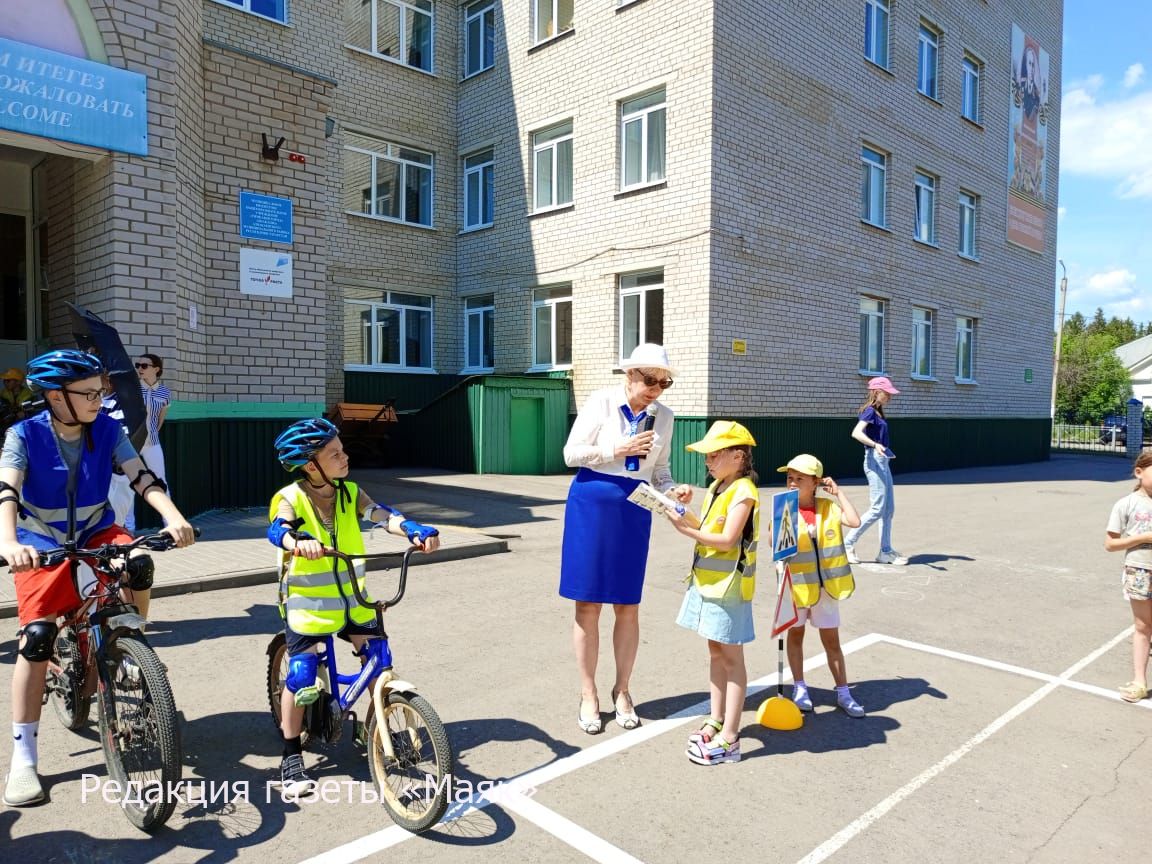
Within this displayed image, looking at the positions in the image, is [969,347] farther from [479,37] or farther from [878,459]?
[878,459]

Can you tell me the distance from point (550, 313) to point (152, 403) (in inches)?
495

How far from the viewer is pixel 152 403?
6.35 meters

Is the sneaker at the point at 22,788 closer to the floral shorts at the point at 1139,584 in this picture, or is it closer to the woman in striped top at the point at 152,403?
the woman in striped top at the point at 152,403

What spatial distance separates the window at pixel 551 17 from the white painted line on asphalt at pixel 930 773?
53.9ft

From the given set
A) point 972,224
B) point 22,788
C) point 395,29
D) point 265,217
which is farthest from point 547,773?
point 972,224

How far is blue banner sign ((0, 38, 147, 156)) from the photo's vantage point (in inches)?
300

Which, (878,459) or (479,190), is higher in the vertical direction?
(479,190)

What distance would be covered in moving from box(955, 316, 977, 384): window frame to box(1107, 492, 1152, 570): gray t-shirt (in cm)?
1899

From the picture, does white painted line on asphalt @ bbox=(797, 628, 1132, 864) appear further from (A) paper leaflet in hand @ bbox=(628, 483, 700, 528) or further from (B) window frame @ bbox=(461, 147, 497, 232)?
(B) window frame @ bbox=(461, 147, 497, 232)

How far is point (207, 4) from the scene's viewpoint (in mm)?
14719

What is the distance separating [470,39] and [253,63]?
11027mm

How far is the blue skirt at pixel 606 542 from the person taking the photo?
13.2 ft

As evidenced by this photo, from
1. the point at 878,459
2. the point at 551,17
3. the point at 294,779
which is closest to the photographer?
the point at 294,779

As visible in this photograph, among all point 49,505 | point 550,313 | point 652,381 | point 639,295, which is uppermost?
point 639,295
